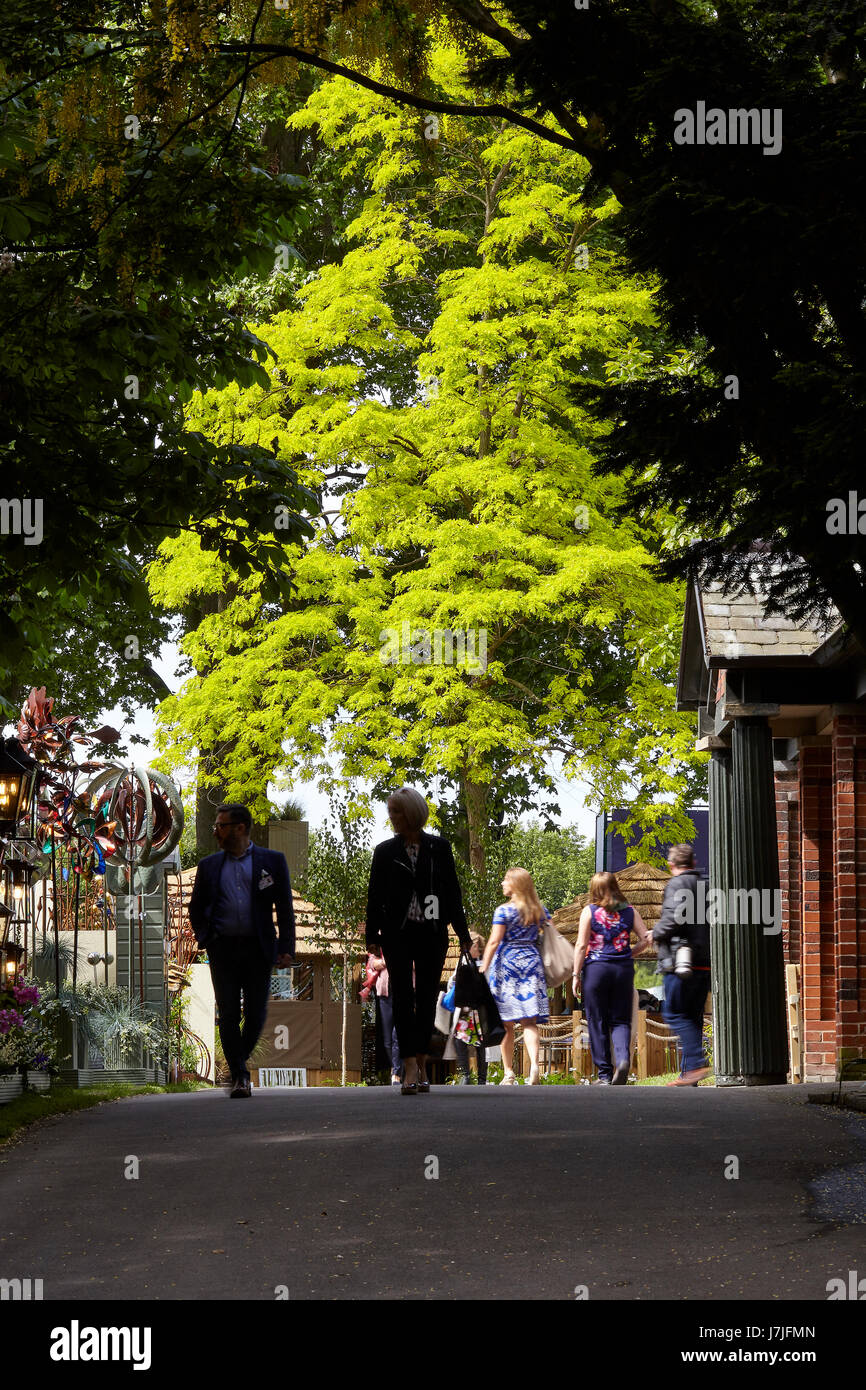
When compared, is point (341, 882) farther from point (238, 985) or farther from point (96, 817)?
point (238, 985)

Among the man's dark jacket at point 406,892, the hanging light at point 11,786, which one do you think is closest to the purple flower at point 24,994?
the hanging light at point 11,786

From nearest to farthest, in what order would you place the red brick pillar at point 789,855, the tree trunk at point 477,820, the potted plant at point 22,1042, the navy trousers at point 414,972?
the navy trousers at point 414,972 < the potted plant at point 22,1042 < the red brick pillar at point 789,855 < the tree trunk at point 477,820

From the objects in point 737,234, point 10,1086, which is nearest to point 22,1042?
point 10,1086

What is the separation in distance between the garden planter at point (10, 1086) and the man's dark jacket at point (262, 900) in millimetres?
2032

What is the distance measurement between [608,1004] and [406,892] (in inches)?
160

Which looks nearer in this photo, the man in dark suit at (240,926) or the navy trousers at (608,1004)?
the man in dark suit at (240,926)

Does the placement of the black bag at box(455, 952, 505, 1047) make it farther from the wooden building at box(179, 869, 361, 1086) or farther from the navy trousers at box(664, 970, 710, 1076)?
the wooden building at box(179, 869, 361, 1086)

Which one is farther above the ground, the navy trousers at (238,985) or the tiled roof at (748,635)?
the tiled roof at (748,635)

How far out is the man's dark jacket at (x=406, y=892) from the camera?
10.7 m

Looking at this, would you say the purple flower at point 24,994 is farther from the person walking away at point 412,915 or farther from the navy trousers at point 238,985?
the person walking away at point 412,915

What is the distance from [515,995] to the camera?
1433 centimetres

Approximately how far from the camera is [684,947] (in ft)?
47.3
